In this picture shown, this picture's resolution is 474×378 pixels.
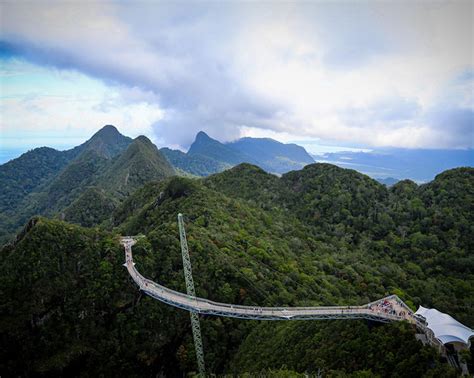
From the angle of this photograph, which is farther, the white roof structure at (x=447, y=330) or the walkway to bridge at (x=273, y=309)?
the walkway to bridge at (x=273, y=309)

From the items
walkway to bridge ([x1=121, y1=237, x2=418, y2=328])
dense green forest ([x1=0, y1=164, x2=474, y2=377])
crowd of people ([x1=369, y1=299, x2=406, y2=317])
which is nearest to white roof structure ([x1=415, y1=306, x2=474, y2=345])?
walkway to bridge ([x1=121, y1=237, x2=418, y2=328])

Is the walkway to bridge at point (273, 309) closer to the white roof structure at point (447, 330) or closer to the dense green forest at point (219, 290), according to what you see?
the dense green forest at point (219, 290)

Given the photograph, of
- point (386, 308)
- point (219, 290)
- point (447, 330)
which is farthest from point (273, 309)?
point (447, 330)

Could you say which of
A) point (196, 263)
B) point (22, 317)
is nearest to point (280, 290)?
point (196, 263)

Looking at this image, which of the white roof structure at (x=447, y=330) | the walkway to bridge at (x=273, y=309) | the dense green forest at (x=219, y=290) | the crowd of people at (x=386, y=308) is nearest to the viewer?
the white roof structure at (x=447, y=330)

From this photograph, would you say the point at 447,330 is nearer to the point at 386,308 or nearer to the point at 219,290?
the point at 386,308

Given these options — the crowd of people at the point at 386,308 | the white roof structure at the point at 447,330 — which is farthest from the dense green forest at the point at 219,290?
the white roof structure at the point at 447,330

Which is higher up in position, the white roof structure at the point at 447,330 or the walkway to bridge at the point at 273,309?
the white roof structure at the point at 447,330
